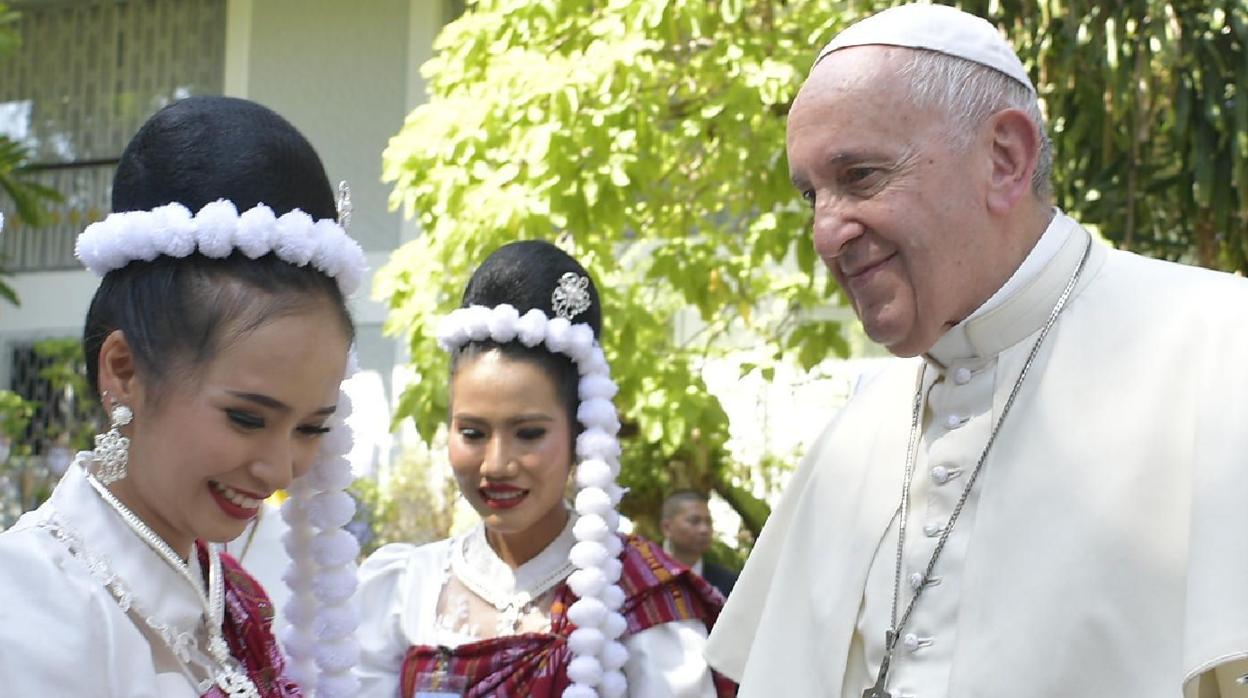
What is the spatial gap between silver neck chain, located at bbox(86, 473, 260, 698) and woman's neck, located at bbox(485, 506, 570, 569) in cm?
119

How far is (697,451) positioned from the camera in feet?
23.9

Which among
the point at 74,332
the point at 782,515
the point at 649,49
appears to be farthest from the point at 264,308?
the point at 74,332

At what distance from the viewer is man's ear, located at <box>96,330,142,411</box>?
88.3 inches

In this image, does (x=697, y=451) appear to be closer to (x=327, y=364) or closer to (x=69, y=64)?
(x=327, y=364)

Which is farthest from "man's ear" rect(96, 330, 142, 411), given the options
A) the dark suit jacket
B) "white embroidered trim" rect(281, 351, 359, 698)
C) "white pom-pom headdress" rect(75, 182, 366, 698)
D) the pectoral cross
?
the dark suit jacket

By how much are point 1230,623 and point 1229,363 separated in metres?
0.36

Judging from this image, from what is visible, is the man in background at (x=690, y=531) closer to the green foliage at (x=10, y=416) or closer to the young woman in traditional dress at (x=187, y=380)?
the green foliage at (x=10, y=416)

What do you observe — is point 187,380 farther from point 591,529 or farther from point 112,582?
point 591,529

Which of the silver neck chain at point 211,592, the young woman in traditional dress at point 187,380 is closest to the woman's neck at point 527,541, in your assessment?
the silver neck chain at point 211,592

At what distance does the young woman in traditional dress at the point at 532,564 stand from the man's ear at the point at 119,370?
1.32 meters

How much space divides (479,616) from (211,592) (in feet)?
4.00

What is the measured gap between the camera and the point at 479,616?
11.8 ft

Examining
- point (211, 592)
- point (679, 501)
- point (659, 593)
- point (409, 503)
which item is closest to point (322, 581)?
point (211, 592)

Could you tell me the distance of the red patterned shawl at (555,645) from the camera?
3455 mm
